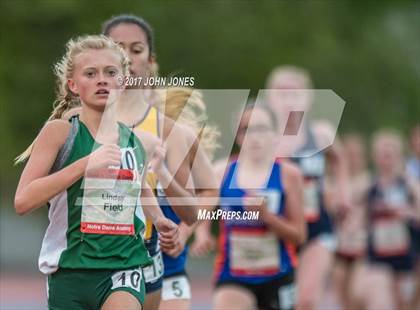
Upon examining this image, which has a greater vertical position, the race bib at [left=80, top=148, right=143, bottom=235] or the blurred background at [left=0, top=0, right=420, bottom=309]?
the blurred background at [left=0, top=0, right=420, bottom=309]

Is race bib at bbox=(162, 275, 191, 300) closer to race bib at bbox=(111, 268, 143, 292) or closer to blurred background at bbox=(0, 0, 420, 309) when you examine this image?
race bib at bbox=(111, 268, 143, 292)

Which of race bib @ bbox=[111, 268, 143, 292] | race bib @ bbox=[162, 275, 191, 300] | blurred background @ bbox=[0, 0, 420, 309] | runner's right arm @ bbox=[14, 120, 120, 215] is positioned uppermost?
blurred background @ bbox=[0, 0, 420, 309]

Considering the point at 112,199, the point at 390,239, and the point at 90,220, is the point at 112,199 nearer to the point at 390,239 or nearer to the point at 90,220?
the point at 90,220

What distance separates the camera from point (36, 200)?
489cm

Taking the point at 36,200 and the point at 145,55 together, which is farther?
the point at 145,55

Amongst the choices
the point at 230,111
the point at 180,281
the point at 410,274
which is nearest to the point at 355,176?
the point at 410,274

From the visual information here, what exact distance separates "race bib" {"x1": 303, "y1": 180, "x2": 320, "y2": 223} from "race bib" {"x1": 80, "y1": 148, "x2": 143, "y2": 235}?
4734mm

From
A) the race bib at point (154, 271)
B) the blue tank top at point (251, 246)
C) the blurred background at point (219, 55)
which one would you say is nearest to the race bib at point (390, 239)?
the blue tank top at point (251, 246)

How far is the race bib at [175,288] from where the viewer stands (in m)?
6.32

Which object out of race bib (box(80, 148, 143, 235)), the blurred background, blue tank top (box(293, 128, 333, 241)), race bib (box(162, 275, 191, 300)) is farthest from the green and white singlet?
the blurred background

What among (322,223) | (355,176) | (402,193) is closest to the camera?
(322,223)

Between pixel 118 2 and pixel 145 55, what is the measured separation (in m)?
15.6

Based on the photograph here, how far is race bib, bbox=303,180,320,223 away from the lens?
32.5 ft

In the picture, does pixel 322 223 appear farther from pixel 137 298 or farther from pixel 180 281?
pixel 137 298
